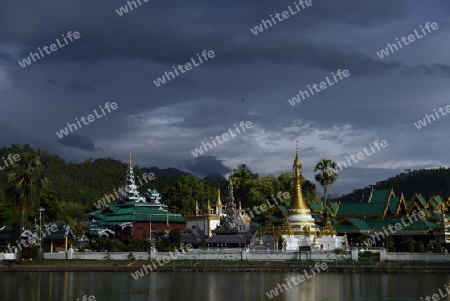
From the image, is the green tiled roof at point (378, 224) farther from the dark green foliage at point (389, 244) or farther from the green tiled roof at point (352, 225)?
the dark green foliage at point (389, 244)

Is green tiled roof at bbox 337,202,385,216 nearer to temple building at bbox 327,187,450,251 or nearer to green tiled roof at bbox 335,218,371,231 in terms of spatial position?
temple building at bbox 327,187,450,251

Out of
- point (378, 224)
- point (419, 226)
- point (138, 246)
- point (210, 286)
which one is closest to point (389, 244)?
point (419, 226)

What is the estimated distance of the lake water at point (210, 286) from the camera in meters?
36.2

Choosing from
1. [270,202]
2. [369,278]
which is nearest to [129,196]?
[270,202]

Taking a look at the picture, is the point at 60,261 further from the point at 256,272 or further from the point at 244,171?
the point at 244,171

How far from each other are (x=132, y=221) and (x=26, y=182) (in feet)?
86.2

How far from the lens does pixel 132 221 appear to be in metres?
85.7

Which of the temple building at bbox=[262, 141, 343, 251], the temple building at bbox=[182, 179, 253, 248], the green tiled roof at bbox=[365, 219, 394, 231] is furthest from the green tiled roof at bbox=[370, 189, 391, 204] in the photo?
the temple building at bbox=[182, 179, 253, 248]

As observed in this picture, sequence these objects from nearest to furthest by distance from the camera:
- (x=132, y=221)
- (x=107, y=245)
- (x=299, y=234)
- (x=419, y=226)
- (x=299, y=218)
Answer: (x=299, y=234) → (x=299, y=218) → (x=107, y=245) → (x=419, y=226) → (x=132, y=221)

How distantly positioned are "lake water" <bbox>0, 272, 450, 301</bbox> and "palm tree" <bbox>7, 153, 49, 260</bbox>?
29.6 feet

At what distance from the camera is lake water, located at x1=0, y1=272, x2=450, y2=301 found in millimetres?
36219

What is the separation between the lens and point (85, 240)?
7569 cm

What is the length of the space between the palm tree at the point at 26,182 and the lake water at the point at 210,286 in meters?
9.03

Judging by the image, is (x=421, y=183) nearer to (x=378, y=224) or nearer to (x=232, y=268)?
(x=378, y=224)
